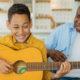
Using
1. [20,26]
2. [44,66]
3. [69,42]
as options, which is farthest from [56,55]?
[20,26]

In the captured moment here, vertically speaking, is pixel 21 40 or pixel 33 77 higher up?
pixel 21 40

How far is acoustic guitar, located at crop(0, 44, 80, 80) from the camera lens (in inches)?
61.2

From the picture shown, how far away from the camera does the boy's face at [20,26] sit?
1.54 m

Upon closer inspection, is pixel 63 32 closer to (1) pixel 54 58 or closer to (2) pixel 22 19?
(1) pixel 54 58

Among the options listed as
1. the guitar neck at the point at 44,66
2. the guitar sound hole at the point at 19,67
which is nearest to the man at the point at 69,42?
the guitar neck at the point at 44,66

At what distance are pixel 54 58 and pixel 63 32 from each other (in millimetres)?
203

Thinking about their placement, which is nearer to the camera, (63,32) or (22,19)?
(22,19)

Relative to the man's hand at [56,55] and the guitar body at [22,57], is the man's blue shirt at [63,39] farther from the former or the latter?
the guitar body at [22,57]

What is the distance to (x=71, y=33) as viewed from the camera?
6.24 ft

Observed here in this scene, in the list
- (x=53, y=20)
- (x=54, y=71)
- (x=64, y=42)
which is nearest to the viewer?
(x=54, y=71)

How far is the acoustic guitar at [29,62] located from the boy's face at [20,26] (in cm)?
7

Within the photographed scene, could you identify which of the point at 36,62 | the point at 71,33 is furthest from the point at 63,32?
the point at 36,62

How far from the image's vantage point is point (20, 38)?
5.10 ft

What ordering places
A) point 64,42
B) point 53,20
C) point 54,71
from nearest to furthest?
1. point 54,71
2. point 64,42
3. point 53,20
